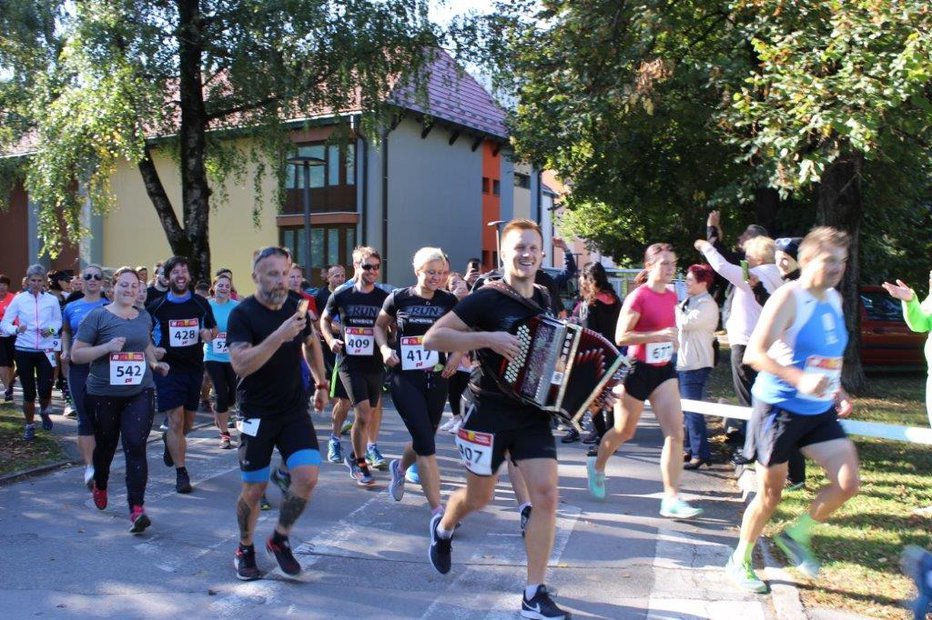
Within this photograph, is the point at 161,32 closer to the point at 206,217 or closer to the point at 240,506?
the point at 206,217

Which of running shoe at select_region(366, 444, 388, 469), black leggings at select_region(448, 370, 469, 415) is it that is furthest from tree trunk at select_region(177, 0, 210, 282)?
running shoe at select_region(366, 444, 388, 469)

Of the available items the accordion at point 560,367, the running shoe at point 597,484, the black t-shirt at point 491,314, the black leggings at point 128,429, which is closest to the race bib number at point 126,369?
the black leggings at point 128,429

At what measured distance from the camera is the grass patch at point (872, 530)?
4.71 meters

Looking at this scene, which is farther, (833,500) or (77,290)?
(77,290)

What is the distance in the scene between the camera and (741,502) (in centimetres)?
696

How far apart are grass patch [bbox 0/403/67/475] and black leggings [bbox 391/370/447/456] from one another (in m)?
4.10

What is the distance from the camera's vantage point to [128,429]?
6234 millimetres

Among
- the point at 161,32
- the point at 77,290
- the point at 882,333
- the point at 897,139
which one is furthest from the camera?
the point at 882,333

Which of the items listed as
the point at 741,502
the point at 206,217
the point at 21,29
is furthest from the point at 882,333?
the point at 21,29

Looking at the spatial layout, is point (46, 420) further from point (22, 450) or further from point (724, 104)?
point (724, 104)

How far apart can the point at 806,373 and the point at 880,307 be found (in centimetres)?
1353

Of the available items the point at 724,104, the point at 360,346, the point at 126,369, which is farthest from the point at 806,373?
the point at 724,104

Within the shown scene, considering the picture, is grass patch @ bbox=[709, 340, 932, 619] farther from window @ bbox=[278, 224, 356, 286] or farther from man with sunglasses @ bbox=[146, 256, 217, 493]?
window @ bbox=[278, 224, 356, 286]

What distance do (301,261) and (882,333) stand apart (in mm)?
17332
